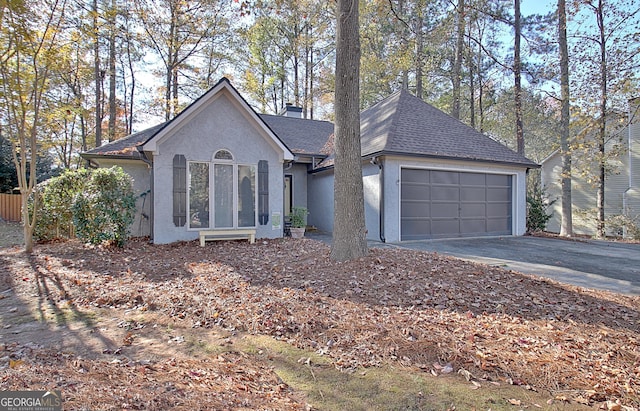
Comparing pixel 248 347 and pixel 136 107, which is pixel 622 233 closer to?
pixel 248 347

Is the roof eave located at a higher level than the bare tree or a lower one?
lower

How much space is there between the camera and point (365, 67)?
20.7m

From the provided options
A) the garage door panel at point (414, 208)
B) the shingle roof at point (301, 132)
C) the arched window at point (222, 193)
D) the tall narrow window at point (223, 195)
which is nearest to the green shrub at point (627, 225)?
the garage door panel at point (414, 208)

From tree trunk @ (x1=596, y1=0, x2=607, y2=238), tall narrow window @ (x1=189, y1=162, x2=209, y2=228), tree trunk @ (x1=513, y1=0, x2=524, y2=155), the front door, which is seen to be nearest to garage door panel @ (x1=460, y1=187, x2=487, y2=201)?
tree trunk @ (x1=596, y1=0, x2=607, y2=238)

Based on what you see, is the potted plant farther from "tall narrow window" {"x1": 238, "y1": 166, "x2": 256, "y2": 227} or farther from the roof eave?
the roof eave

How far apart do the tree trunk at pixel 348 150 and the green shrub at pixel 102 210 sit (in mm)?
5928

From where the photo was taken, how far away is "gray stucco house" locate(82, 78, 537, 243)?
32.1 feet

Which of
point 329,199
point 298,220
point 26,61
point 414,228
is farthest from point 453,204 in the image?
point 26,61

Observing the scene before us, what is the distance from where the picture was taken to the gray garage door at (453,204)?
11273mm

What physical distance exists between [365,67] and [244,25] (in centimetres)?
780

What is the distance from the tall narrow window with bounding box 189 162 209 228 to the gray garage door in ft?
19.8

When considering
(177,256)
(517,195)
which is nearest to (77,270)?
(177,256)

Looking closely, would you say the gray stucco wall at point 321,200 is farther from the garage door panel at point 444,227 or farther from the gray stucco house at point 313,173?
the garage door panel at point 444,227

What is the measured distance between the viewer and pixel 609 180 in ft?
61.8
